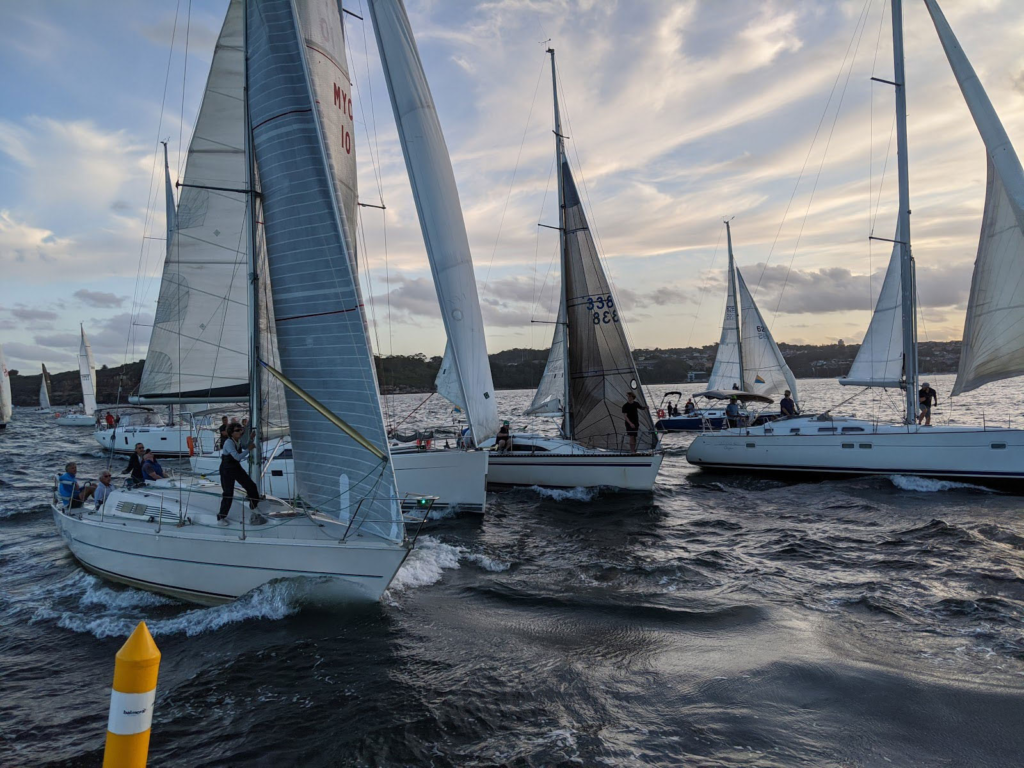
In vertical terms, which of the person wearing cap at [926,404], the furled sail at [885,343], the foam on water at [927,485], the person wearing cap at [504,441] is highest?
the furled sail at [885,343]

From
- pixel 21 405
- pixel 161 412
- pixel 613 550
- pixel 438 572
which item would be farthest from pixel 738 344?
pixel 21 405

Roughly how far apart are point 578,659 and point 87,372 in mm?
58846

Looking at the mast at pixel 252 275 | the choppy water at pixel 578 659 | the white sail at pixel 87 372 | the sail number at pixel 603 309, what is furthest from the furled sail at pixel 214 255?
the white sail at pixel 87 372

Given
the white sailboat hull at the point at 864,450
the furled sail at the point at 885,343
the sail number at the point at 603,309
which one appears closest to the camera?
the white sailboat hull at the point at 864,450

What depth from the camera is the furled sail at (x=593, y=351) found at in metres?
17.1

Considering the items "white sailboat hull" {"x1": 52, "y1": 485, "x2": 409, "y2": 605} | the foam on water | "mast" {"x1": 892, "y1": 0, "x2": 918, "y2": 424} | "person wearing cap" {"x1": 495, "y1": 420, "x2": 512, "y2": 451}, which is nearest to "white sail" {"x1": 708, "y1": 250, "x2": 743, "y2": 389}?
"mast" {"x1": 892, "y1": 0, "x2": 918, "y2": 424}

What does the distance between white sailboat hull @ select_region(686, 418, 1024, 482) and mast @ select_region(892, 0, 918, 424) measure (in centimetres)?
111

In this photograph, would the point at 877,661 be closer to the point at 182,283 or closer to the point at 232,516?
the point at 232,516

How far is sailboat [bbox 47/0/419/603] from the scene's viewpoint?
755 centimetres

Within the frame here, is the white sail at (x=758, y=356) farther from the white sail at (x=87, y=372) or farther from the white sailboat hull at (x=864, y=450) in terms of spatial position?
the white sail at (x=87, y=372)

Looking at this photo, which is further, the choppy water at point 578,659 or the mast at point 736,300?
the mast at point 736,300

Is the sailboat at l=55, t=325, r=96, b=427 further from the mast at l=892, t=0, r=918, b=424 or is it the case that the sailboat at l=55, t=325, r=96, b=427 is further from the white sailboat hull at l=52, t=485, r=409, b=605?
the mast at l=892, t=0, r=918, b=424

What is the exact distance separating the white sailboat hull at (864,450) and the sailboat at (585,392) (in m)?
4.34

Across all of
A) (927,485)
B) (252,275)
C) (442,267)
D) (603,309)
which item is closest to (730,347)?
(927,485)
